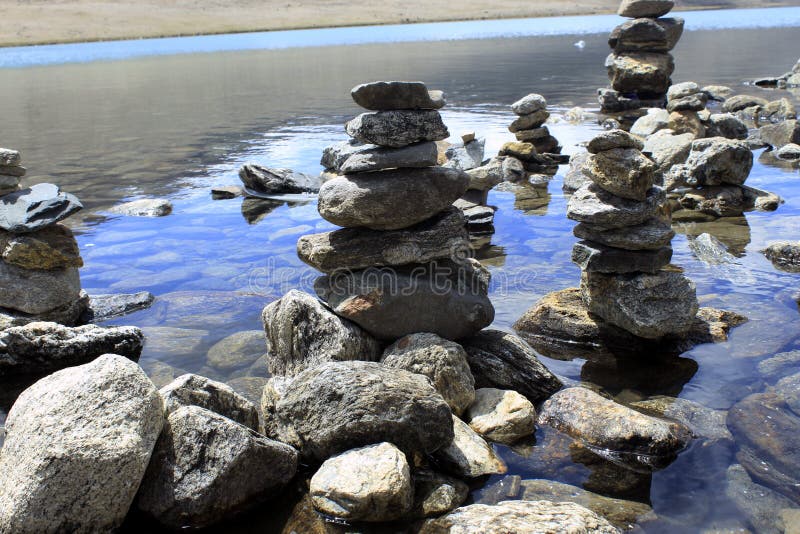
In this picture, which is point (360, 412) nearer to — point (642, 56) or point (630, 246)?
point (630, 246)

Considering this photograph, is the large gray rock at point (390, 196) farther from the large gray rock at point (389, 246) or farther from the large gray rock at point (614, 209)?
the large gray rock at point (614, 209)

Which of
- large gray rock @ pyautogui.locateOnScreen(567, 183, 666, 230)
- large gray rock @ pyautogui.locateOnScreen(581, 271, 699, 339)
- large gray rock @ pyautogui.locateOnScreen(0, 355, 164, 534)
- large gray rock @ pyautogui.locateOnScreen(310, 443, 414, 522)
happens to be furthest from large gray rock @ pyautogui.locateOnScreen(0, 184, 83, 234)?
large gray rock @ pyautogui.locateOnScreen(581, 271, 699, 339)

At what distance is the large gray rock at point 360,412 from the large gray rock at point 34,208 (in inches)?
242

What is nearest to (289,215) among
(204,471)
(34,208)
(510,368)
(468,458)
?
(34,208)

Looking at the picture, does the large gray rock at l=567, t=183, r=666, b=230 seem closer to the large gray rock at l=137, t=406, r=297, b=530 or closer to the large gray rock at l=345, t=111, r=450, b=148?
the large gray rock at l=345, t=111, r=450, b=148

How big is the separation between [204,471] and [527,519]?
308cm

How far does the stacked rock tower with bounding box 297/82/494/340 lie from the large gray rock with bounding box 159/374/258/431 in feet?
6.36

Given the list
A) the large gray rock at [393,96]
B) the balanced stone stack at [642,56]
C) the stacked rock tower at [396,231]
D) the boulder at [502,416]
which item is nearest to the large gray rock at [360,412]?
the boulder at [502,416]

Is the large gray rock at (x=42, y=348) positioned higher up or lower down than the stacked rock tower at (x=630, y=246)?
lower down

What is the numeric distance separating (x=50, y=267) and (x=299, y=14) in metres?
134

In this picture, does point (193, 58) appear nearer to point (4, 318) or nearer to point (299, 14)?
point (299, 14)

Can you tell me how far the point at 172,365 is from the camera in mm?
10367

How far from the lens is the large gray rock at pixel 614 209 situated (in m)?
10.2

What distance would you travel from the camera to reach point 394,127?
378 inches
